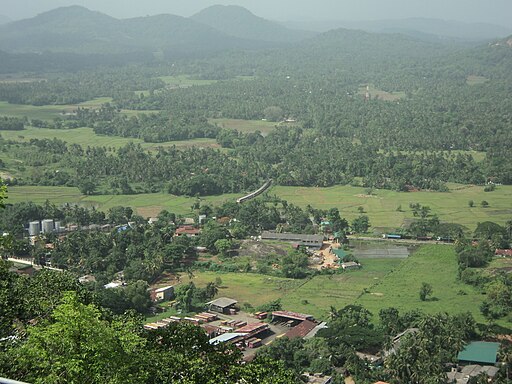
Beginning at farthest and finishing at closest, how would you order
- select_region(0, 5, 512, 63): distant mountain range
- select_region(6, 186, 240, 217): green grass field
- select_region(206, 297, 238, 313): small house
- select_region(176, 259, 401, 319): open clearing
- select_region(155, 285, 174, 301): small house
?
1. select_region(0, 5, 512, 63): distant mountain range
2. select_region(6, 186, 240, 217): green grass field
3. select_region(155, 285, 174, 301): small house
4. select_region(176, 259, 401, 319): open clearing
5. select_region(206, 297, 238, 313): small house

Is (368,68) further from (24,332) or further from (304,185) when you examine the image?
(24,332)

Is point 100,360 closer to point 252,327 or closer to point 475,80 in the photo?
point 252,327

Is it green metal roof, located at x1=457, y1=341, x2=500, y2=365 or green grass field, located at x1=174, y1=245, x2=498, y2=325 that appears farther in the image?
green grass field, located at x1=174, y1=245, x2=498, y2=325

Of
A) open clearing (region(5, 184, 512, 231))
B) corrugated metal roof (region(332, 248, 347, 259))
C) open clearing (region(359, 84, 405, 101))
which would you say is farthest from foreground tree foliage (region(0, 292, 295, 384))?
open clearing (region(359, 84, 405, 101))

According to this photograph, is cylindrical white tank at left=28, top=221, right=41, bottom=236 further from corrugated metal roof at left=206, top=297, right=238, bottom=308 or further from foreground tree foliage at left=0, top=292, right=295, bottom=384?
foreground tree foliage at left=0, top=292, right=295, bottom=384

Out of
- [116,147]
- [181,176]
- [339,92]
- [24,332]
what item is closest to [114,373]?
[24,332]

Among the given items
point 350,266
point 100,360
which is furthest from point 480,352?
point 100,360

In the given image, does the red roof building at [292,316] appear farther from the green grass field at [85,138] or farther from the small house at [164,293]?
the green grass field at [85,138]

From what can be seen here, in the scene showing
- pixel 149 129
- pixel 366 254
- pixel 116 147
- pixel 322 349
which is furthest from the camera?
pixel 149 129
